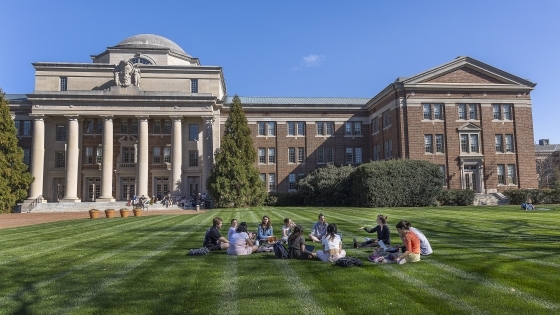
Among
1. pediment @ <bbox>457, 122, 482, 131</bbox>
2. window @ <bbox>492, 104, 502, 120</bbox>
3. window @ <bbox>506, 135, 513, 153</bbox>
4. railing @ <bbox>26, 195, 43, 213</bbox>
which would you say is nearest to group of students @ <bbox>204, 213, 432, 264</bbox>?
pediment @ <bbox>457, 122, 482, 131</bbox>

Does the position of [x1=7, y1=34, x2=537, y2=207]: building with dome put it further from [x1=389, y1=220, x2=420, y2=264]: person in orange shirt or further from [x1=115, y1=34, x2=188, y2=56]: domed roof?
[x1=389, y1=220, x2=420, y2=264]: person in orange shirt

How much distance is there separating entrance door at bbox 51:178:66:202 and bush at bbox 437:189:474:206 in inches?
1718

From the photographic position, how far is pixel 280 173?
5581 cm

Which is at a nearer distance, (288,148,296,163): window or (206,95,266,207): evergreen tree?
(206,95,266,207): evergreen tree

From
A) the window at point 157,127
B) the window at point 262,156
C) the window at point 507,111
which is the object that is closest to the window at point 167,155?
the window at point 157,127

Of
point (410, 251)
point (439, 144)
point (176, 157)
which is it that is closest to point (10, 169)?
point (176, 157)

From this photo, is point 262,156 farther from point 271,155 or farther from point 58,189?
point 58,189

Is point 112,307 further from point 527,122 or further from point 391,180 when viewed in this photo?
point 527,122

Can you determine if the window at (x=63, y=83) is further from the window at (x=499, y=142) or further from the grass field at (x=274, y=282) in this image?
the window at (x=499, y=142)

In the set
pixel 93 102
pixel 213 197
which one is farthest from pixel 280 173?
pixel 93 102

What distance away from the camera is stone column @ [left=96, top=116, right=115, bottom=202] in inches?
1843

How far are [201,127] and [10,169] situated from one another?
2078 centimetres

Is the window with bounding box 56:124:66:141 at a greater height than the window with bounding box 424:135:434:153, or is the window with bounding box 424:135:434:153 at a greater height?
the window with bounding box 56:124:66:141

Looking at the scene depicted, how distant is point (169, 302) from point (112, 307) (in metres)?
0.95
